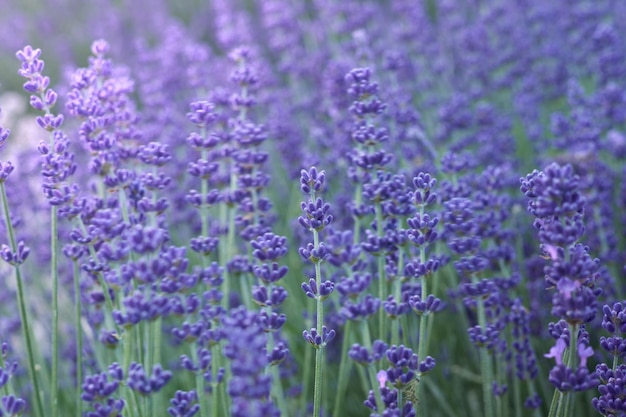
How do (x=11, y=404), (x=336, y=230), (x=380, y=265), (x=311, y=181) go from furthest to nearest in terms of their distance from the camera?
1. (x=336, y=230)
2. (x=380, y=265)
3. (x=311, y=181)
4. (x=11, y=404)

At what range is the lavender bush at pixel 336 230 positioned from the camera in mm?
1692

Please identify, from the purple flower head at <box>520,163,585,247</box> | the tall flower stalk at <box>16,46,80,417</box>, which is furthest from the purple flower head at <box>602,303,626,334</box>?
the tall flower stalk at <box>16,46,80,417</box>

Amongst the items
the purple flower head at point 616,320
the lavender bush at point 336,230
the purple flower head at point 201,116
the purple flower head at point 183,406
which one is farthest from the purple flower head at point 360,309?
the purple flower head at point 201,116

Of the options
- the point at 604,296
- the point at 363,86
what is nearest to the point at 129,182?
the point at 363,86

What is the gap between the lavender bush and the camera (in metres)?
1.69

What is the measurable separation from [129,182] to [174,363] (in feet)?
3.39

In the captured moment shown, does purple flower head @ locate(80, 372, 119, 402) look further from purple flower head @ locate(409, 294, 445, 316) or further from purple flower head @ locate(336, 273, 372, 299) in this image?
purple flower head @ locate(409, 294, 445, 316)

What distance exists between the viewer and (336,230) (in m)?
2.41

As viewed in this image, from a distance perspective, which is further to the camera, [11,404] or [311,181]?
[311,181]

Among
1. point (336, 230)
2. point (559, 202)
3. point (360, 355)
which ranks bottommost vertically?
point (360, 355)

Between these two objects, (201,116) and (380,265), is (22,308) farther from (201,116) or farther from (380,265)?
(380,265)

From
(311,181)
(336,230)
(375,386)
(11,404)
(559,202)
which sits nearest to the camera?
(559,202)

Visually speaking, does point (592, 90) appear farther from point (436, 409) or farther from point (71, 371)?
point (71, 371)

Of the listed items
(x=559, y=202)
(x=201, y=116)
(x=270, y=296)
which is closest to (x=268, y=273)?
(x=270, y=296)
